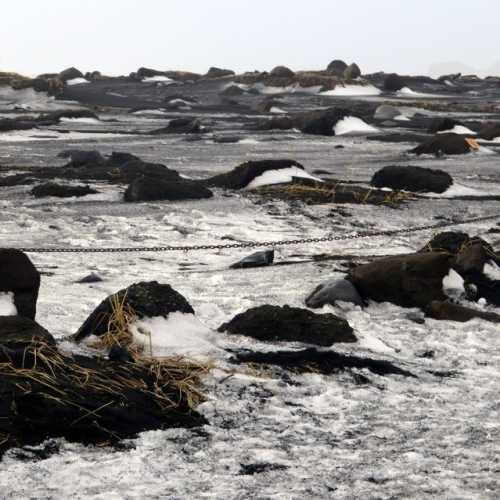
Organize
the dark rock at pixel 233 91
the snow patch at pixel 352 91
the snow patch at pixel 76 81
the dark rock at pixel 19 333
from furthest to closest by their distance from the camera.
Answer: the snow patch at pixel 76 81 < the dark rock at pixel 233 91 < the snow patch at pixel 352 91 < the dark rock at pixel 19 333

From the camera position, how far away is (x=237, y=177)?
37.1ft

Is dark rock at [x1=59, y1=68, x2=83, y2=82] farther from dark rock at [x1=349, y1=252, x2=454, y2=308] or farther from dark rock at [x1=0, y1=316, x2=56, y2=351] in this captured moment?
dark rock at [x1=0, y1=316, x2=56, y2=351]

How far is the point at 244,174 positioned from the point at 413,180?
2271 mm

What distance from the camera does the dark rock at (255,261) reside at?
6.92m

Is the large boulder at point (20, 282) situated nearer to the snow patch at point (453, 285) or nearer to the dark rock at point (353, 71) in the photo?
the snow patch at point (453, 285)

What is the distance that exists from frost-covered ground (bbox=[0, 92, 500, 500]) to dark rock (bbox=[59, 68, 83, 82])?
39.0 metres

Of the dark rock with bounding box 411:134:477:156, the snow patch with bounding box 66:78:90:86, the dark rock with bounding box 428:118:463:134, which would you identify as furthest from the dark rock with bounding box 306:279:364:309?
the snow patch with bounding box 66:78:90:86

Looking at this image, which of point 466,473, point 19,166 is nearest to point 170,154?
point 19,166

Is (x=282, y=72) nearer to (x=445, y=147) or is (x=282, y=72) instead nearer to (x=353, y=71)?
(x=353, y=71)

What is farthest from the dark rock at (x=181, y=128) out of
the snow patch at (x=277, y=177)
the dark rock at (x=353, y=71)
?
the dark rock at (x=353, y=71)

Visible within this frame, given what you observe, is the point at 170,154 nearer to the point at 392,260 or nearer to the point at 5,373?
the point at 392,260

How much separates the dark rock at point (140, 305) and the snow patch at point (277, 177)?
635cm

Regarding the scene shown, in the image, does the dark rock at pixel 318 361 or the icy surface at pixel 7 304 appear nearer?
the dark rock at pixel 318 361

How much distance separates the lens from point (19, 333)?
4035 millimetres
